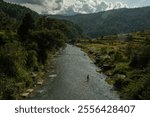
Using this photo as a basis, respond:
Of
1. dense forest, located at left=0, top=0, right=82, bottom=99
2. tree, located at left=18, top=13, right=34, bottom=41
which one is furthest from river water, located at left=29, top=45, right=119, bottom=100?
tree, located at left=18, top=13, right=34, bottom=41

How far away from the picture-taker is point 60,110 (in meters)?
24.9

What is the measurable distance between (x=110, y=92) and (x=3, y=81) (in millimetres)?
22043

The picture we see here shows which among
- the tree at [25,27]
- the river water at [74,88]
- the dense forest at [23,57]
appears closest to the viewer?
the river water at [74,88]

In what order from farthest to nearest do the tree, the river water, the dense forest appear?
the tree, the dense forest, the river water

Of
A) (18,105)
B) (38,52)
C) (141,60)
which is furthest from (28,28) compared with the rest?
(18,105)

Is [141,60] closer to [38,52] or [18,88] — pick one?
[38,52]

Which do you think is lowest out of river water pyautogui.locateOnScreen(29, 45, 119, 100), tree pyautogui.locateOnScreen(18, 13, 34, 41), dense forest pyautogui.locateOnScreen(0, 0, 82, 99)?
river water pyautogui.locateOnScreen(29, 45, 119, 100)

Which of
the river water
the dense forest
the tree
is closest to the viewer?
the river water

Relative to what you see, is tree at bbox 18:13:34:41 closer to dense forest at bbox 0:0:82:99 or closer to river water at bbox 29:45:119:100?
dense forest at bbox 0:0:82:99

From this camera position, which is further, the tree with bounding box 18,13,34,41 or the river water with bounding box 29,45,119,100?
the tree with bounding box 18,13,34,41

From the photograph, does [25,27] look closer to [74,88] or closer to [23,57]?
[23,57]

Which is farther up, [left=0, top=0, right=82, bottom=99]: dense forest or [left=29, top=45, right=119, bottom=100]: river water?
[left=0, top=0, right=82, bottom=99]: dense forest

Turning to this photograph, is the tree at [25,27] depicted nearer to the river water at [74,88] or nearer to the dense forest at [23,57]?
the dense forest at [23,57]

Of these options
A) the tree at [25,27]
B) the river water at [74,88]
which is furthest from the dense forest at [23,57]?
the river water at [74,88]
